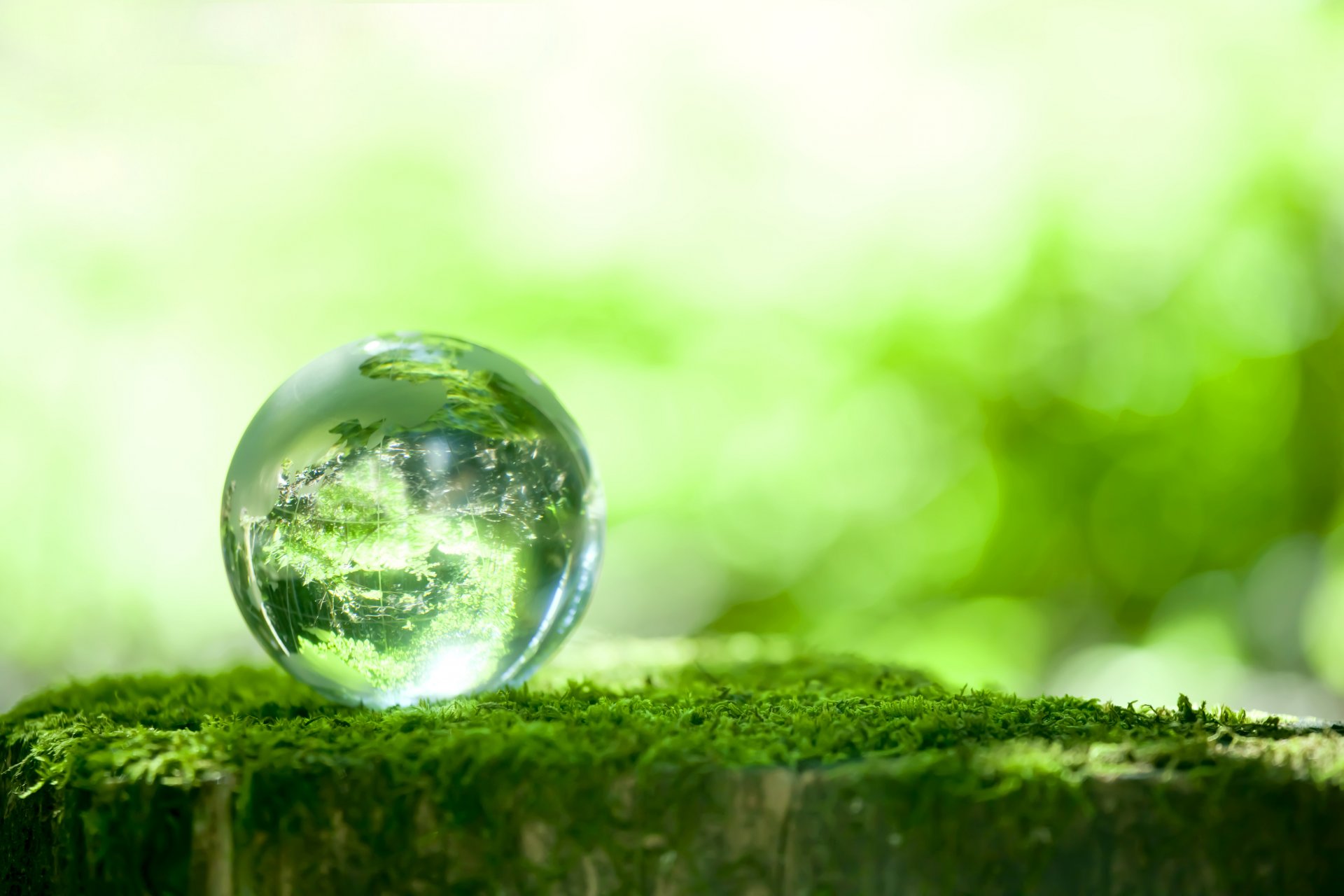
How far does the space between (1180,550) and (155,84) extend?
29.5 feet

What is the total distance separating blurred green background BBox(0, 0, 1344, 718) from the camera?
8.35 meters

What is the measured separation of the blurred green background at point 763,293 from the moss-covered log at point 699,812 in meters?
6.48

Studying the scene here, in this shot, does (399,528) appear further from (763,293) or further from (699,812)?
(763,293)

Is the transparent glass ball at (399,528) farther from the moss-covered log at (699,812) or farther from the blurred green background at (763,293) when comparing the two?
the blurred green background at (763,293)

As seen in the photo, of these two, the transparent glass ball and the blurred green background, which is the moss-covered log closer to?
the transparent glass ball

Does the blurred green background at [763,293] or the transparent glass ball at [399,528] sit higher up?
the blurred green background at [763,293]

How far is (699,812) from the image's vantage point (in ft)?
6.01

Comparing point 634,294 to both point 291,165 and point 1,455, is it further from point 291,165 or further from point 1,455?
point 1,455

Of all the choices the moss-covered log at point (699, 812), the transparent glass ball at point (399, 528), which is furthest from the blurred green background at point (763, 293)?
the moss-covered log at point (699, 812)

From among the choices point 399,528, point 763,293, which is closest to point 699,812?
point 399,528

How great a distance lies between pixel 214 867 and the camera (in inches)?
74.3

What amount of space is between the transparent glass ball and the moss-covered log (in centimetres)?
35

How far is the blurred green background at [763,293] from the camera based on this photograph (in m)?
8.35

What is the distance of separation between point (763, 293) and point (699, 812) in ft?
23.5
